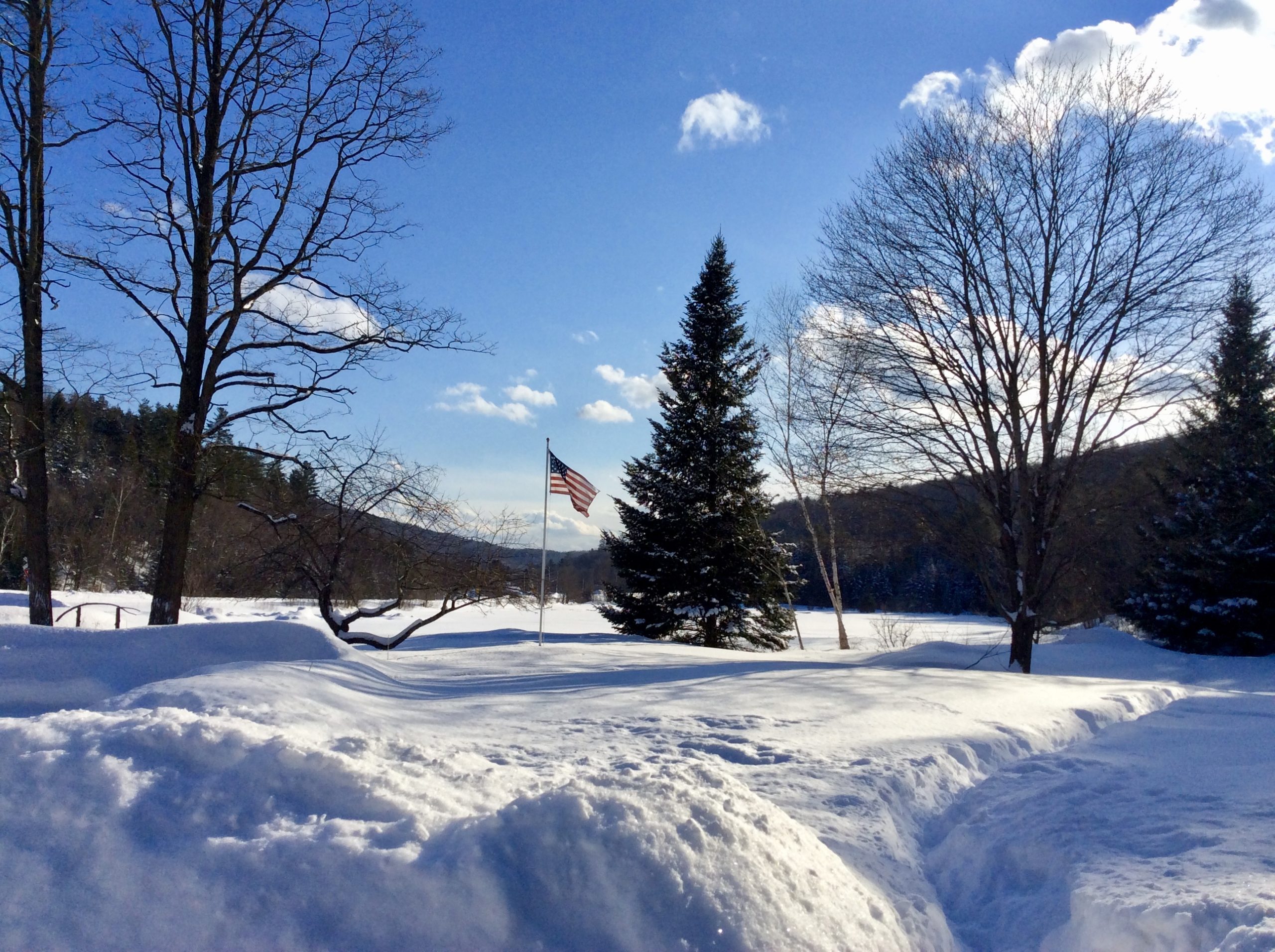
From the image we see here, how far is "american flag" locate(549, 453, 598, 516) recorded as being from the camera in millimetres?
14539

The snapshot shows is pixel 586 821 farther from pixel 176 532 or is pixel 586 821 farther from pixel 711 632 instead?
pixel 711 632

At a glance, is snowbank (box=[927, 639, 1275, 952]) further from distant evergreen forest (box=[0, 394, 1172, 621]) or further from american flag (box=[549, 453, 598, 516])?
american flag (box=[549, 453, 598, 516])

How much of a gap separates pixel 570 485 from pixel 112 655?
8.58 meters

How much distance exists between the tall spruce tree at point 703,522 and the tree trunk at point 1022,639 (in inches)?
262

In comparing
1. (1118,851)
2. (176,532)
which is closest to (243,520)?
(176,532)

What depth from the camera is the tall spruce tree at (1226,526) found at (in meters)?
19.4

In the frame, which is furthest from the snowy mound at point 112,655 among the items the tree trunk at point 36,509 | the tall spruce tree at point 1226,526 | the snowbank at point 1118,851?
the tall spruce tree at point 1226,526

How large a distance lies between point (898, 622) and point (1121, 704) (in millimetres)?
26900

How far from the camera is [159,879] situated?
261 centimetres

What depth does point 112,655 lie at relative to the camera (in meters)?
6.92

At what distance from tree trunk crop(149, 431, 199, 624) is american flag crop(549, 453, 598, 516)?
5871mm

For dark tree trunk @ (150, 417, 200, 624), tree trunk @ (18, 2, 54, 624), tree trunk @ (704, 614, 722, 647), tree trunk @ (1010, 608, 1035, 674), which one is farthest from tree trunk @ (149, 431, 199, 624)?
tree trunk @ (1010, 608, 1035, 674)

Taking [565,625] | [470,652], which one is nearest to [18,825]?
[470,652]

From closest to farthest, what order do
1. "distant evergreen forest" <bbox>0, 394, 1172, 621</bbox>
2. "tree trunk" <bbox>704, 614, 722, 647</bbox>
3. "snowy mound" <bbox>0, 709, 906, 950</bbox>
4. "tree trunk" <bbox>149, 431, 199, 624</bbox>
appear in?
"snowy mound" <bbox>0, 709, 906, 950</bbox>
"tree trunk" <bbox>149, 431, 199, 624</bbox>
"distant evergreen forest" <bbox>0, 394, 1172, 621</bbox>
"tree trunk" <bbox>704, 614, 722, 647</bbox>
